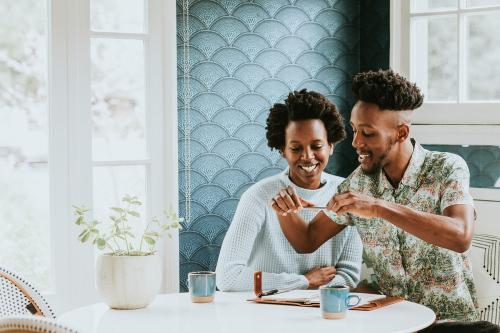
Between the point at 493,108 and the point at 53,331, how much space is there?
2623 mm

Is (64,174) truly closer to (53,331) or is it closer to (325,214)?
(325,214)

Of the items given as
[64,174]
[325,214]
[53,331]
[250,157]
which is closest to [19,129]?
[64,174]

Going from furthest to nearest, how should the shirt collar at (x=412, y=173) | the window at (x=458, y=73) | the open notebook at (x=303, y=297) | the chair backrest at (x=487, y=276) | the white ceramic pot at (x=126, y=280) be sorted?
1. the window at (x=458, y=73)
2. the chair backrest at (x=487, y=276)
3. the shirt collar at (x=412, y=173)
4. the open notebook at (x=303, y=297)
5. the white ceramic pot at (x=126, y=280)

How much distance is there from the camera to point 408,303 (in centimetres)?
286

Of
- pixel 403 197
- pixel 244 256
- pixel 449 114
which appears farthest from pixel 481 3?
pixel 244 256

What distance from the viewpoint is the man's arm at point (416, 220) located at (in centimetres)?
282

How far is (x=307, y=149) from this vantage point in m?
Answer: 3.50

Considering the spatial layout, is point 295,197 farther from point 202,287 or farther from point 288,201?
point 202,287

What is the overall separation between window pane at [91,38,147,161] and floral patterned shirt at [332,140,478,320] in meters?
1.32

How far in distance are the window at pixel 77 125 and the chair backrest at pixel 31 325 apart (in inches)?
77.7

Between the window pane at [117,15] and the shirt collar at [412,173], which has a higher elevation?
the window pane at [117,15]

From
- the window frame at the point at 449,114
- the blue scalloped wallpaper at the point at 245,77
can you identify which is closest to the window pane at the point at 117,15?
the blue scalloped wallpaper at the point at 245,77

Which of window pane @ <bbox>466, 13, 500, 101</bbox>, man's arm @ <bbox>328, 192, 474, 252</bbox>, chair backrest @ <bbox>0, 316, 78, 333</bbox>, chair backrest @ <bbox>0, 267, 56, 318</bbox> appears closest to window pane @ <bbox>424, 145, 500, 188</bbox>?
window pane @ <bbox>466, 13, 500, 101</bbox>

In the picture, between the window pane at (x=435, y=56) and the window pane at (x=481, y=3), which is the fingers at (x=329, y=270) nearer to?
the window pane at (x=435, y=56)
